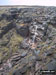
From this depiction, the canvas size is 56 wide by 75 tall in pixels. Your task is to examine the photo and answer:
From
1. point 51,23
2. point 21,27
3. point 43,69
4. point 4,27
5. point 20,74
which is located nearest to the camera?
point 43,69

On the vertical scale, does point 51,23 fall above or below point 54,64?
above

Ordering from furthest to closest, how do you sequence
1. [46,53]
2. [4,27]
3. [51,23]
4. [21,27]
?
[4,27], [21,27], [51,23], [46,53]

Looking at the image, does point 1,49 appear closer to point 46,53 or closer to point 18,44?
point 18,44

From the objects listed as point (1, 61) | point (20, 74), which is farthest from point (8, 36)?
point (20, 74)

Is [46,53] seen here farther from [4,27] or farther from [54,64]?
[4,27]

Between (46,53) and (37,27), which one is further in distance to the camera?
(37,27)

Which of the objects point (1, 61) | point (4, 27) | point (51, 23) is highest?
point (51, 23)

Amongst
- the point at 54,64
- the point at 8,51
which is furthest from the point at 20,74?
the point at 8,51
